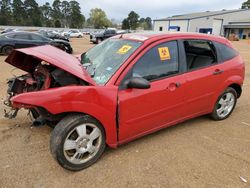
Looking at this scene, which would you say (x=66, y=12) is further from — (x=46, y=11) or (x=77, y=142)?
(x=77, y=142)

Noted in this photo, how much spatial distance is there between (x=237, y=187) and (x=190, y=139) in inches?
43.8

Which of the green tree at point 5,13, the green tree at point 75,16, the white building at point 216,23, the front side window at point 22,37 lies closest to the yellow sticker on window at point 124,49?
the front side window at point 22,37

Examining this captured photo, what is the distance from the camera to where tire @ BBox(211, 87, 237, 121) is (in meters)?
4.25

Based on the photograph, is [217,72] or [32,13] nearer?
[217,72]

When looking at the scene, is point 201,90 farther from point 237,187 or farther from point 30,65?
point 30,65

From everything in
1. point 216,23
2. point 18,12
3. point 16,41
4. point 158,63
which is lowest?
point 16,41

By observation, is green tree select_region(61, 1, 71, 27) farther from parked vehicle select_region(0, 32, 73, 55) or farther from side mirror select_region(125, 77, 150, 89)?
side mirror select_region(125, 77, 150, 89)

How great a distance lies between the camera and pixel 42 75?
328 centimetres

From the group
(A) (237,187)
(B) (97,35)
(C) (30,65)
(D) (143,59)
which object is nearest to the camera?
(A) (237,187)

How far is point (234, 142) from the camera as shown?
143 inches

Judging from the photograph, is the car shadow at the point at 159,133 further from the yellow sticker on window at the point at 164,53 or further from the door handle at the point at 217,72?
the yellow sticker on window at the point at 164,53

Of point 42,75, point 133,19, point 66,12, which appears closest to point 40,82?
point 42,75

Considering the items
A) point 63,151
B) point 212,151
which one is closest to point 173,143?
point 212,151

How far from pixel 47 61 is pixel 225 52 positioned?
10.2ft
